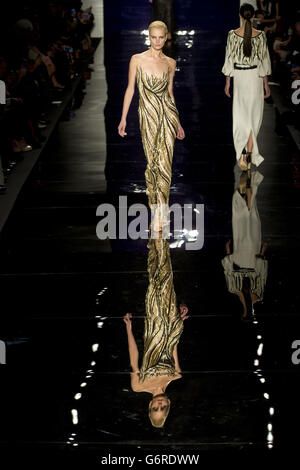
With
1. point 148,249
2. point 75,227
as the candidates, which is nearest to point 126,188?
point 75,227

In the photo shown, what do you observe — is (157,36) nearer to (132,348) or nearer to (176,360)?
(132,348)

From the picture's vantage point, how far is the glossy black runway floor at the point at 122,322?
4930 millimetres

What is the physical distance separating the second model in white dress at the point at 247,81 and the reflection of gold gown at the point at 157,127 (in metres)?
1.82

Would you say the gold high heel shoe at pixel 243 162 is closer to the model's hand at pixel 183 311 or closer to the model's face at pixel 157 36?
the model's face at pixel 157 36

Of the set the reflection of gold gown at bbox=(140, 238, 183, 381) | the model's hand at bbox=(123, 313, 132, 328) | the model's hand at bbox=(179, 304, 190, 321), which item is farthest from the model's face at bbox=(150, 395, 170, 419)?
the model's hand at bbox=(179, 304, 190, 321)

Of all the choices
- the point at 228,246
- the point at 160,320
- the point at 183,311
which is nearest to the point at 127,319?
the point at 160,320

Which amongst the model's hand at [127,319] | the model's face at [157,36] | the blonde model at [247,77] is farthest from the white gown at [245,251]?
the model's face at [157,36]

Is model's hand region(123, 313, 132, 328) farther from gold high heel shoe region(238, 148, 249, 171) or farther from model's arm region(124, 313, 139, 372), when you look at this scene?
gold high heel shoe region(238, 148, 249, 171)

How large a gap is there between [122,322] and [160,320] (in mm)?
240

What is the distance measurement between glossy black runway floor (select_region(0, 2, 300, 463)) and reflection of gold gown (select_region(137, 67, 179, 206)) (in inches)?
21.7

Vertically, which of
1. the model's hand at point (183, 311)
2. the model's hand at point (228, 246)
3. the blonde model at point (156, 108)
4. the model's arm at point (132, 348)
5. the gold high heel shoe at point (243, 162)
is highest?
the blonde model at point (156, 108)

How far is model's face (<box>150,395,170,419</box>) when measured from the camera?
16.7 ft

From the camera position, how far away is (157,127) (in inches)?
332

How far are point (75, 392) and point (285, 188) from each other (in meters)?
5.15
